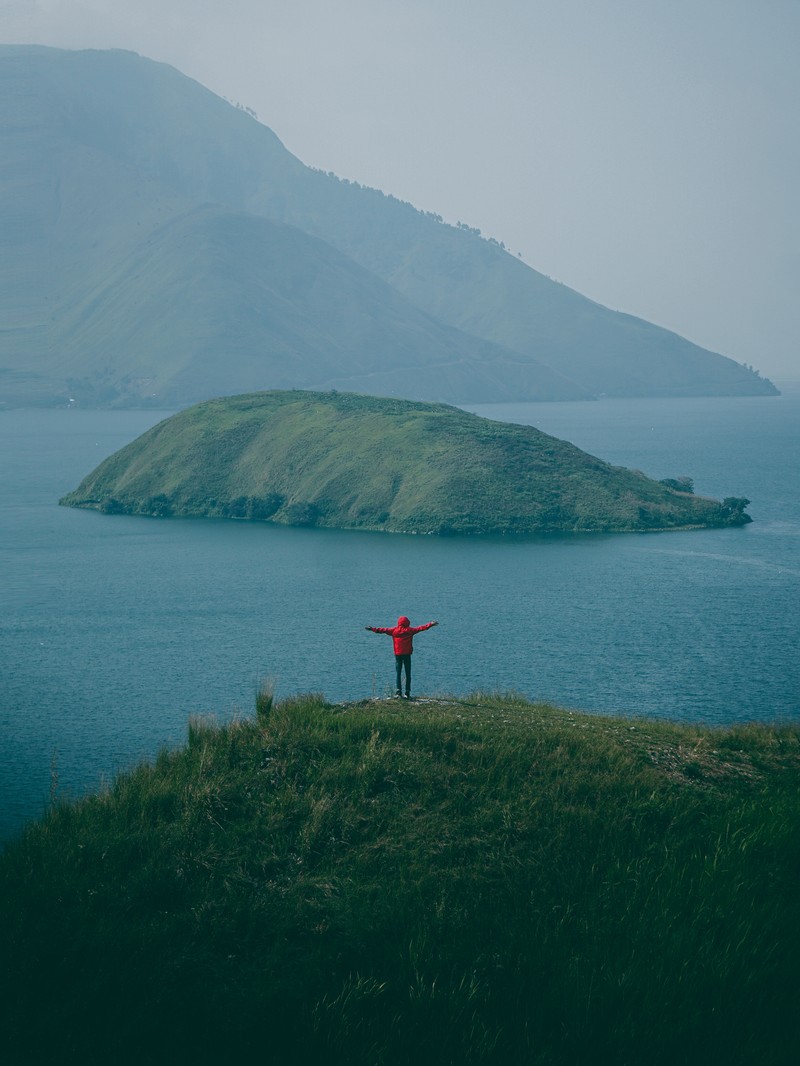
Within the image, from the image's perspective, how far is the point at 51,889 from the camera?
2173 cm

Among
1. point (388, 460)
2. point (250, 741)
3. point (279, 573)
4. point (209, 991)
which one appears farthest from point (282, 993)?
point (388, 460)

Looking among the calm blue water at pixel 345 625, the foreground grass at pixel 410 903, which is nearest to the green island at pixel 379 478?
the calm blue water at pixel 345 625

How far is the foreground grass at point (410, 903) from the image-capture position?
17703 millimetres

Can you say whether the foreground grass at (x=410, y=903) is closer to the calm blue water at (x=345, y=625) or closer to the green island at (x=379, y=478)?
the calm blue water at (x=345, y=625)

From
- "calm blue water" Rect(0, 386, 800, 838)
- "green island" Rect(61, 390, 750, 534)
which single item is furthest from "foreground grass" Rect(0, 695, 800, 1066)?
"green island" Rect(61, 390, 750, 534)

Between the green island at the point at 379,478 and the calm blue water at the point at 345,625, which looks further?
the green island at the point at 379,478

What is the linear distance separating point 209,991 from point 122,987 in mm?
1631

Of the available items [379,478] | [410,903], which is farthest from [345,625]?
[379,478]

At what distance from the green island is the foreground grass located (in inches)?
3738

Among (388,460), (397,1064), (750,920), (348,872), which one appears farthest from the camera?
(388,460)

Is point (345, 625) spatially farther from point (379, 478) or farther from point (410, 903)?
point (379, 478)

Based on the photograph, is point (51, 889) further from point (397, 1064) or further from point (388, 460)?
point (388, 460)

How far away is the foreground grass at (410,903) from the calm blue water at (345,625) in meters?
5.12

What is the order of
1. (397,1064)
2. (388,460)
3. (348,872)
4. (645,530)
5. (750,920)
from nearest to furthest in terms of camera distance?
(397,1064) < (750,920) < (348,872) < (645,530) < (388,460)
